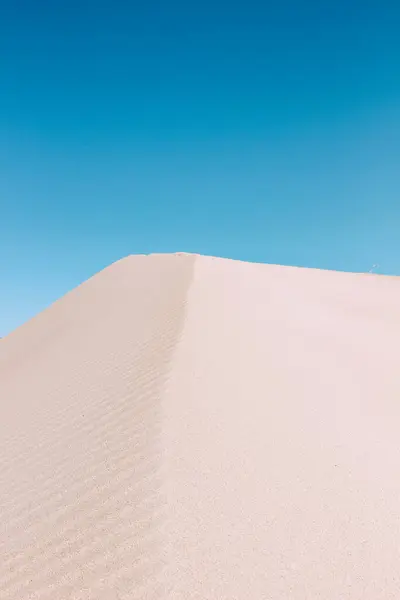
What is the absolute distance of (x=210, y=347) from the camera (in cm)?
596

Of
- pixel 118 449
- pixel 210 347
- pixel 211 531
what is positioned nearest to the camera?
pixel 211 531

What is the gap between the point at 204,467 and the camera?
335 cm

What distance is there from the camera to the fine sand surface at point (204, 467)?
256 centimetres

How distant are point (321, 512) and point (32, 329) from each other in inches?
491

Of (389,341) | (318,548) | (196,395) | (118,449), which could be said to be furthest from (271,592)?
(389,341)

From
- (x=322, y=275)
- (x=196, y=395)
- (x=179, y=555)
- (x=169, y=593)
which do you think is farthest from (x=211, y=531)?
(x=322, y=275)

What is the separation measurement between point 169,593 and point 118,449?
1.55 m

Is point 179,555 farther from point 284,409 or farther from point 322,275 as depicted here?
point 322,275

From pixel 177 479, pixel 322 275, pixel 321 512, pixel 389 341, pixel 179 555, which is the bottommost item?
pixel 179 555

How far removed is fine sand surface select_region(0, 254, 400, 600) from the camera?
8.39 feet

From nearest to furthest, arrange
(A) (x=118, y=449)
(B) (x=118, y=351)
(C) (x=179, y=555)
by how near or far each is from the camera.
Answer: (C) (x=179, y=555) < (A) (x=118, y=449) < (B) (x=118, y=351)

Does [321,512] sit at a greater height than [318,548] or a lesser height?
greater

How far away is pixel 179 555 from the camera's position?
2.58 meters

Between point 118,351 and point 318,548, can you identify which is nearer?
point 318,548
